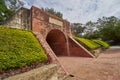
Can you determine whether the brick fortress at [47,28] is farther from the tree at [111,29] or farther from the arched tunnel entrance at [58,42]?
the tree at [111,29]

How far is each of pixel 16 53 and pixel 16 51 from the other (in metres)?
0.09

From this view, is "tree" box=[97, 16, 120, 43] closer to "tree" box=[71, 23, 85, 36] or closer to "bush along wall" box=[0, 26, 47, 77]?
"tree" box=[71, 23, 85, 36]

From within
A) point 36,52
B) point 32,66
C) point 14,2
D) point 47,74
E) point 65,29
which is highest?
point 14,2

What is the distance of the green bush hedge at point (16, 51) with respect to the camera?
3396mm

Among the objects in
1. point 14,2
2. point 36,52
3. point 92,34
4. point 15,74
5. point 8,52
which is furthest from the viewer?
point 92,34

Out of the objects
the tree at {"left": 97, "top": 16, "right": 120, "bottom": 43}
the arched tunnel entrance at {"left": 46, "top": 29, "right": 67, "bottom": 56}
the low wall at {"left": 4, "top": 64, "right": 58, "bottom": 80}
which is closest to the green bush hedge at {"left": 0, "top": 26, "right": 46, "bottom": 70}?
the low wall at {"left": 4, "top": 64, "right": 58, "bottom": 80}

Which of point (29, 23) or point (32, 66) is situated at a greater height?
point (29, 23)

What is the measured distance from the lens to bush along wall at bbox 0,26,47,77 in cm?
332

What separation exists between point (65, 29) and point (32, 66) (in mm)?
8034

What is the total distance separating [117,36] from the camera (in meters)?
30.6

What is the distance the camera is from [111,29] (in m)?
30.8

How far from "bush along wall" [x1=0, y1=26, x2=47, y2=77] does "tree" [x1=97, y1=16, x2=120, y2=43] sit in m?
29.5

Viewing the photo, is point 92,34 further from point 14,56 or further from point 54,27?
point 14,56

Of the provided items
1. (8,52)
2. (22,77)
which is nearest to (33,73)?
(22,77)
